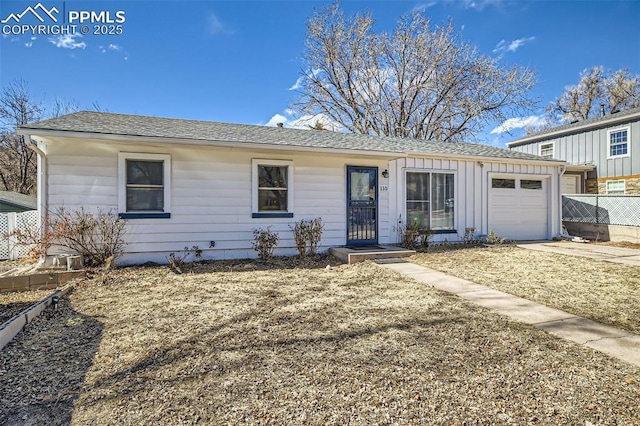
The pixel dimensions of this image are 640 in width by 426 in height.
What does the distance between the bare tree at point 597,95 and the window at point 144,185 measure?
88.6ft

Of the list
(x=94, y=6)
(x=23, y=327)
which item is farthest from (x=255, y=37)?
(x=23, y=327)

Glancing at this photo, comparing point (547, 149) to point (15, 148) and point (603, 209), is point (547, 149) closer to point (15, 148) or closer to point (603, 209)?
point (603, 209)

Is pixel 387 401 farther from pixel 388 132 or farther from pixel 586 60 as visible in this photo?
pixel 586 60

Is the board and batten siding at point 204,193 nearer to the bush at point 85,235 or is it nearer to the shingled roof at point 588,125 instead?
the bush at point 85,235

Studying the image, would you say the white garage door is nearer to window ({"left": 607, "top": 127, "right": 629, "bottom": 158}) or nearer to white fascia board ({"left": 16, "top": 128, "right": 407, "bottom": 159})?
white fascia board ({"left": 16, "top": 128, "right": 407, "bottom": 159})

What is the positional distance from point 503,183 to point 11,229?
525 inches

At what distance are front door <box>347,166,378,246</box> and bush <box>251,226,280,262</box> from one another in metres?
2.08

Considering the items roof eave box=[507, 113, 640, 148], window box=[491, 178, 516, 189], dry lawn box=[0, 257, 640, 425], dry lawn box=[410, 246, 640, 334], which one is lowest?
dry lawn box=[0, 257, 640, 425]

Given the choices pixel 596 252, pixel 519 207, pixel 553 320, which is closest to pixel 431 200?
pixel 519 207

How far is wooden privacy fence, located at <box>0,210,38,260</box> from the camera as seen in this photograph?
7.62 meters

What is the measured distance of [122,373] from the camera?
Result: 2.54 meters

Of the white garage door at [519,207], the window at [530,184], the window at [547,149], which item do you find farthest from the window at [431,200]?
the window at [547,149]

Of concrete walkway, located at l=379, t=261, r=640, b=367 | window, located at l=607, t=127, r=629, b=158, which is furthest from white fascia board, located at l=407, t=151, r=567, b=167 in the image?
window, located at l=607, t=127, r=629, b=158

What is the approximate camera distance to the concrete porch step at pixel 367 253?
7.27 meters
